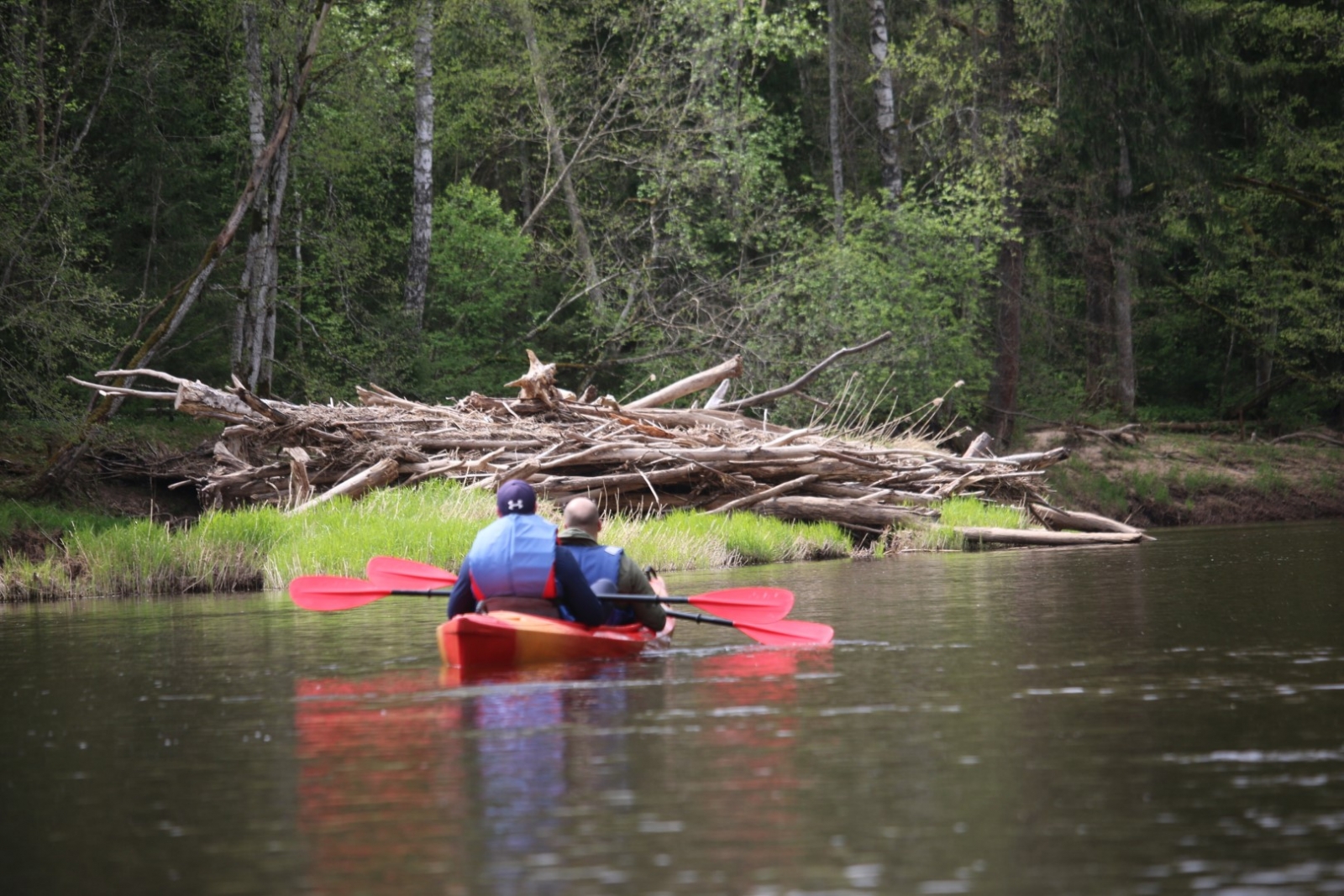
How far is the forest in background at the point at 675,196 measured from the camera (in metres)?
25.0

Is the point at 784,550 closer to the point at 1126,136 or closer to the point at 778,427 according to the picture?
the point at 778,427

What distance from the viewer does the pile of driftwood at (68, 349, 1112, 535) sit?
59.8 feet

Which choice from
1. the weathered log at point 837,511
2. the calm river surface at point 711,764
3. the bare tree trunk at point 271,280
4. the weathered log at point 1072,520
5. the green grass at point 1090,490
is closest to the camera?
the calm river surface at point 711,764

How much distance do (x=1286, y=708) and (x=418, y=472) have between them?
13270 millimetres

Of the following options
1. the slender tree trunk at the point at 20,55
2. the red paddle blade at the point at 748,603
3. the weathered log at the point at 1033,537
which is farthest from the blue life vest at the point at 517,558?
the slender tree trunk at the point at 20,55

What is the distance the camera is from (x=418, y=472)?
18.2 meters

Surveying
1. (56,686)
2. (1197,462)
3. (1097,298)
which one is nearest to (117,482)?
(56,686)

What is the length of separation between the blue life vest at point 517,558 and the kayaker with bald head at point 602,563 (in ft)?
1.10

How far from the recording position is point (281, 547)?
598 inches

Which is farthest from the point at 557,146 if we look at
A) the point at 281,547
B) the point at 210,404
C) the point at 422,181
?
the point at 281,547

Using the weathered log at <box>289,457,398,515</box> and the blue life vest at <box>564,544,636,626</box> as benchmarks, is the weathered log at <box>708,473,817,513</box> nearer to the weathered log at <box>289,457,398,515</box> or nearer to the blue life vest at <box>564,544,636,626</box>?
the weathered log at <box>289,457,398,515</box>

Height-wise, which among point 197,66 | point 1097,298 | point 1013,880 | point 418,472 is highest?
point 197,66

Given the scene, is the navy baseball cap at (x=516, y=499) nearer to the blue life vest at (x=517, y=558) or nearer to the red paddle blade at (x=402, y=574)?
the blue life vest at (x=517, y=558)

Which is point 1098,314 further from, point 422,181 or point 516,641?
point 516,641
